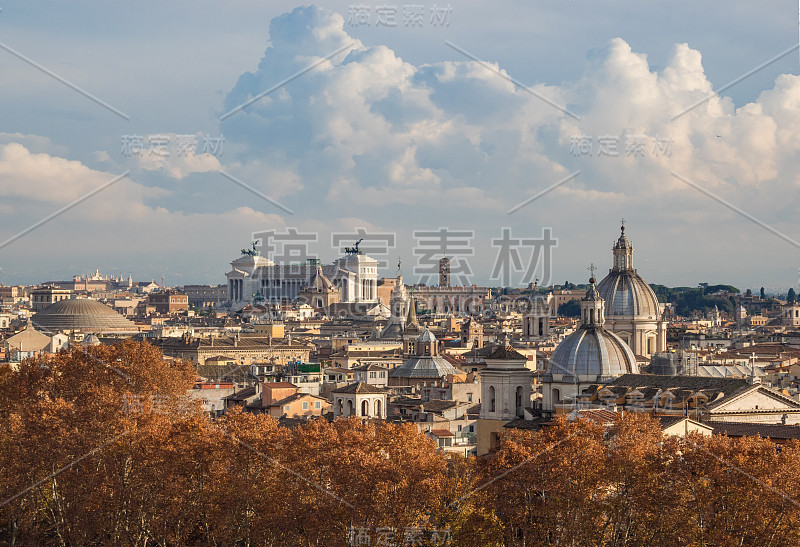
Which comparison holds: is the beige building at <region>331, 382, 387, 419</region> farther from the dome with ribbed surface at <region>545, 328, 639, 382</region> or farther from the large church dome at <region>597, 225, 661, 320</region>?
the large church dome at <region>597, 225, 661, 320</region>

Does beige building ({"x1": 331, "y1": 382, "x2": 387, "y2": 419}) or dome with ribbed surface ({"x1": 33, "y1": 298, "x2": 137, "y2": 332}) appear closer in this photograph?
beige building ({"x1": 331, "y1": 382, "x2": 387, "y2": 419})

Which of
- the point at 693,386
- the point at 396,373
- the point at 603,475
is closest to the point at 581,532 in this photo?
the point at 603,475

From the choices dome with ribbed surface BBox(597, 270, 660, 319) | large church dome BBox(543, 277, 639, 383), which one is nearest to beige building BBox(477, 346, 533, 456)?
large church dome BBox(543, 277, 639, 383)

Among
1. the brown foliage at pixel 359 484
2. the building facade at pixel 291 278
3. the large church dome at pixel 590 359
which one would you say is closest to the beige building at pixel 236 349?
the large church dome at pixel 590 359

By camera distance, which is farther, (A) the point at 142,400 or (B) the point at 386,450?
(A) the point at 142,400

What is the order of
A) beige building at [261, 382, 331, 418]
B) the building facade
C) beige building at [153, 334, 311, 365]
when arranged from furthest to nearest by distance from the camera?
1. the building facade
2. beige building at [153, 334, 311, 365]
3. beige building at [261, 382, 331, 418]

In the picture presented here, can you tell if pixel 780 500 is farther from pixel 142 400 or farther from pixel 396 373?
pixel 396 373

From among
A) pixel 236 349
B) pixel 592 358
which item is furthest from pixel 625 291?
pixel 236 349
